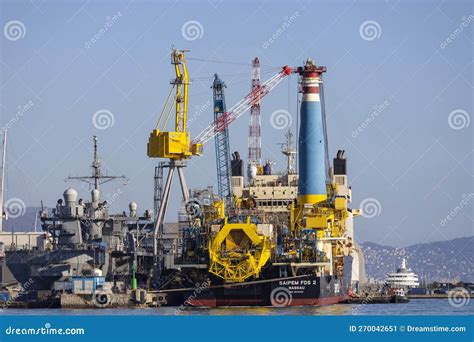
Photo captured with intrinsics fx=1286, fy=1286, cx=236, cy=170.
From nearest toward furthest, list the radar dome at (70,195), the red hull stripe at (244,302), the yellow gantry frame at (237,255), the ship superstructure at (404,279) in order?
the red hull stripe at (244,302), the yellow gantry frame at (237,255), the radar dome at (70,195), the ship superstructure at (404,279)

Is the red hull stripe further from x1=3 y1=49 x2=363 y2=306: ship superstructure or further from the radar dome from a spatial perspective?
the radar dome

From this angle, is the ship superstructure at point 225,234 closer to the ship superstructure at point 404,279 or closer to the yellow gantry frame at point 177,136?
the yellow gantry frame at point 177,136

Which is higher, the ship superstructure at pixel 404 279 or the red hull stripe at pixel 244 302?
the ship superstructure at pixel 404 279

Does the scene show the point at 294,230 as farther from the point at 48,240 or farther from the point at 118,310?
the point at 48,240

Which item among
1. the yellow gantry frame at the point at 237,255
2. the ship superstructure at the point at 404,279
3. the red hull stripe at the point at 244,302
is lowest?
the red hull stripe at the point at 244,302

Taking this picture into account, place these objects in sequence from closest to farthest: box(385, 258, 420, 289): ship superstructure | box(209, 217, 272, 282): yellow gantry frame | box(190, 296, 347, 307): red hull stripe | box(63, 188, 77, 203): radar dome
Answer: box(190, 296, 347, 307): red hull stripe, box(209, 217, 272, 282): yellow gantry frame, box(63, 188, 77, 203): radar dome, box(385, 258, 420, 289): ship superstructure

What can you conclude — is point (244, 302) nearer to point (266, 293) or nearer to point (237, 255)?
point (266, 293)

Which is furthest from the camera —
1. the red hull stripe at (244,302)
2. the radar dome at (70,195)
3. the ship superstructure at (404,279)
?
the ship superstructure at (404,279)

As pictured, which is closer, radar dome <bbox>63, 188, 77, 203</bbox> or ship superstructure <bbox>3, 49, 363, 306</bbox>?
ship superstructure <bbox>3, 49, 363, 306</bbox>

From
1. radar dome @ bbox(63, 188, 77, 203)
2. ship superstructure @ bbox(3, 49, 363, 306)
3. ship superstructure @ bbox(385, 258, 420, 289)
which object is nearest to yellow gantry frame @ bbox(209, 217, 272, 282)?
ship superstructure @ bbox(3, 49, 363, 306)

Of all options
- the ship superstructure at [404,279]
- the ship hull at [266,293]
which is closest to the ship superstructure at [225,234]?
the ship hull at [266,293]

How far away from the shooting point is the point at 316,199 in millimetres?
92375
